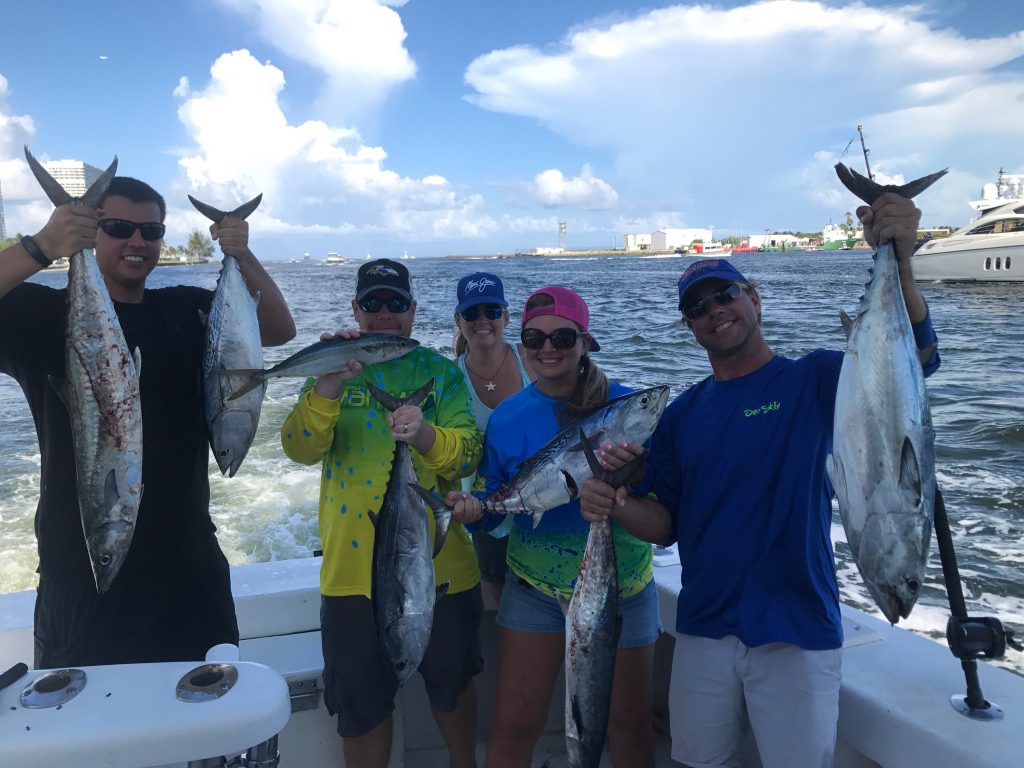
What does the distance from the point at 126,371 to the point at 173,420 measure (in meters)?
0.33

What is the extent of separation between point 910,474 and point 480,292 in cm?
Answer: 219

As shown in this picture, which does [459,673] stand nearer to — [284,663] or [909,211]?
[284,663]

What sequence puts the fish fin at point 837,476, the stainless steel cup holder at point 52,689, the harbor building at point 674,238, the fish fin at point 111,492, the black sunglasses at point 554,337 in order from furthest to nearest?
the harbor building at point 674,238
the black sunglasses at point 554,337
the fish fin at point 111,492
the fish fin at point 837,476
the stainless steel cup holder at point 52,689

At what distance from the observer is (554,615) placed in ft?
7.81

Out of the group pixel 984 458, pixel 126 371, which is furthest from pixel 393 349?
pixel 984 458

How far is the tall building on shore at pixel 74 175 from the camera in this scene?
1.92 meters

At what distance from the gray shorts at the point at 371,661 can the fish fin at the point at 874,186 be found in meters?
1.84

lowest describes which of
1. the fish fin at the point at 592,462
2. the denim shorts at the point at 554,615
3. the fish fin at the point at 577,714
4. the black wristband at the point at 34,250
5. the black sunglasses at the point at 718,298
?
the fish fin at the point at 577,714

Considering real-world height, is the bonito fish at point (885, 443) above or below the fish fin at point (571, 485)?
above

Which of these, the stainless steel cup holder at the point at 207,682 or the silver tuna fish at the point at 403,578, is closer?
the stainless steel cup holder at the point at 207,682

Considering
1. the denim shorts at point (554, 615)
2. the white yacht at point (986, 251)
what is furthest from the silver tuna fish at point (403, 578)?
the white yacht at point (986, 251)

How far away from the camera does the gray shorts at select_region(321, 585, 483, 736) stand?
91.4 inches

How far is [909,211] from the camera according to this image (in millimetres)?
1769

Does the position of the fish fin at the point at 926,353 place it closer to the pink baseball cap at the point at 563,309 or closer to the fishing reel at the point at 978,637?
the fishing reel at the point at 978,637
